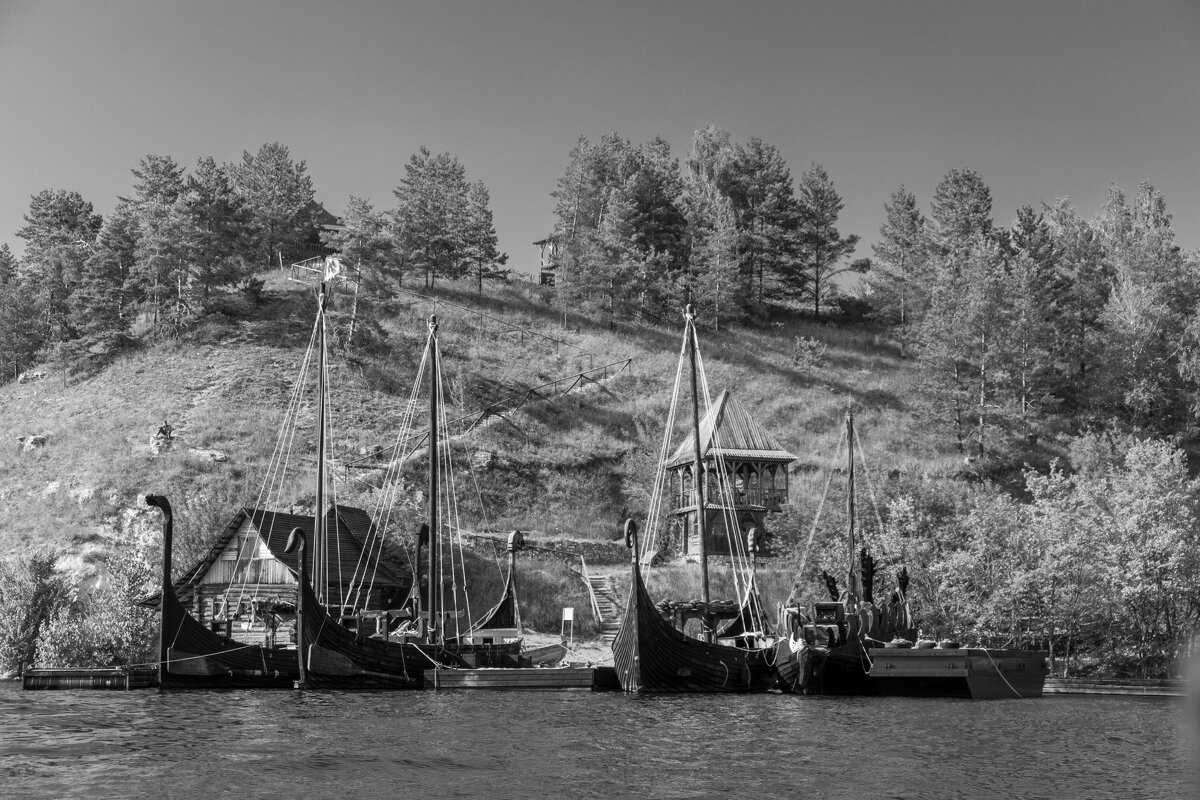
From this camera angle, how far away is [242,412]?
71688 mm

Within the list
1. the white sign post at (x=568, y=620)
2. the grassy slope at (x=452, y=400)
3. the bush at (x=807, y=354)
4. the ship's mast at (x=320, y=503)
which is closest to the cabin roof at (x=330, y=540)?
the ship's mast at (x=320, y=503)

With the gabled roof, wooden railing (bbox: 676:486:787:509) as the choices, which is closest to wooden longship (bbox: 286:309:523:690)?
wooden railing (bbox: 676:486:787:509)

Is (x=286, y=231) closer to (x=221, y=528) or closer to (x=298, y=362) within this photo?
(x=298, y=362)

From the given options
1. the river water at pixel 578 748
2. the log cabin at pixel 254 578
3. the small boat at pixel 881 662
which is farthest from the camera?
the log cabin at pixel 254 578

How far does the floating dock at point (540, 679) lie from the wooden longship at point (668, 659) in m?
0.97

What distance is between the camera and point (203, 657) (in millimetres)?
36719

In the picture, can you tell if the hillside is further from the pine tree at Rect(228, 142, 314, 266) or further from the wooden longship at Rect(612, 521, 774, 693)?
the wooden longship at Rect(612, 521, 774, 693)

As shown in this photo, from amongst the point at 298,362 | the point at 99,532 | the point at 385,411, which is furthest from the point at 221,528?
the point at 298,362

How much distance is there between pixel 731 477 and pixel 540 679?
90.9 ft

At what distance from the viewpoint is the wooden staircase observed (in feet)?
165

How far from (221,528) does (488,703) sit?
1000 inches

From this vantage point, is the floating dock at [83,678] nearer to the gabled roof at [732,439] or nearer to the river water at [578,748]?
the river water at [578,748]

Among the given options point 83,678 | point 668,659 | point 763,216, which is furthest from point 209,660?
point 763,216

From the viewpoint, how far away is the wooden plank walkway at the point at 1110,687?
122 feet
